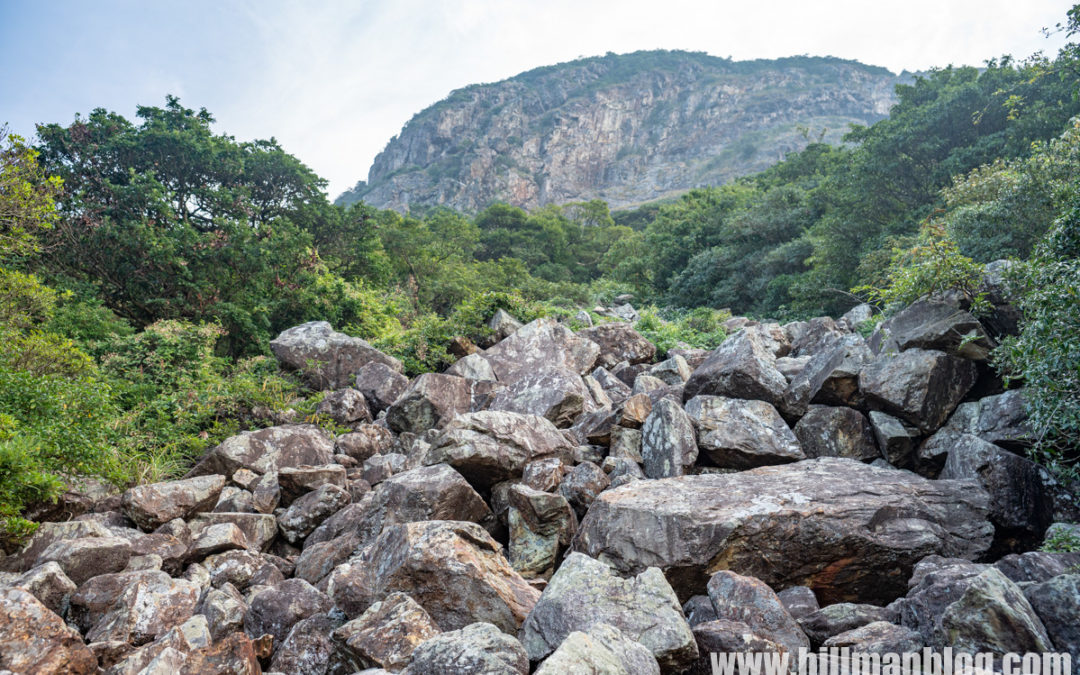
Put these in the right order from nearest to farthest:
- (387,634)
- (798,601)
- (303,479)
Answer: (387,634)
(798,601)
(303,479)

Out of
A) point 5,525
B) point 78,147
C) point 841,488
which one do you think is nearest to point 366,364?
point 5,525

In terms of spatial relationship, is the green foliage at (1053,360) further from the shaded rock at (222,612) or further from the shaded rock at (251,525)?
the shaded rock at (251,525)

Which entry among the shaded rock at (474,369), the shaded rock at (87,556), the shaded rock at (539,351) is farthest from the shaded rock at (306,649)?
the shaded rock at (539,351)

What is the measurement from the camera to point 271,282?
56.1 feet

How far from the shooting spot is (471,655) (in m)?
3.48

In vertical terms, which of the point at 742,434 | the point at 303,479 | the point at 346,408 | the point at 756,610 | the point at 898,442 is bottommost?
the point at 756,610

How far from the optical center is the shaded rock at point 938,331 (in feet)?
21.8

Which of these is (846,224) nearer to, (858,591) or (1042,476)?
(1042,476)

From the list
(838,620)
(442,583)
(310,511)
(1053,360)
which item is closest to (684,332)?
(1053,360)

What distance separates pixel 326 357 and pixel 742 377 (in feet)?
30.7

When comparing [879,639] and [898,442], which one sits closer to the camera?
[879,639]

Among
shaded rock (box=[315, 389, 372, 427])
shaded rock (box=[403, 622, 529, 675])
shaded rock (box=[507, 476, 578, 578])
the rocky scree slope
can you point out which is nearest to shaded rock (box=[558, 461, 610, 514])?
the rocky scree slope

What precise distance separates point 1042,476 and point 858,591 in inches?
91.1

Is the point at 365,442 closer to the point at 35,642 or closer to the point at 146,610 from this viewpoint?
the point at 146,610
